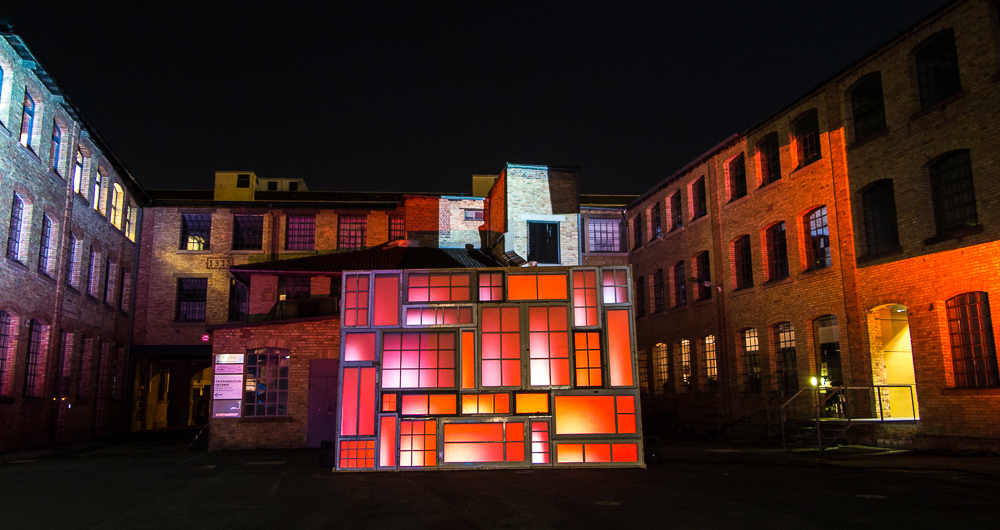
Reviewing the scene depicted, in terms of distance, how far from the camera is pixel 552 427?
12.9 m

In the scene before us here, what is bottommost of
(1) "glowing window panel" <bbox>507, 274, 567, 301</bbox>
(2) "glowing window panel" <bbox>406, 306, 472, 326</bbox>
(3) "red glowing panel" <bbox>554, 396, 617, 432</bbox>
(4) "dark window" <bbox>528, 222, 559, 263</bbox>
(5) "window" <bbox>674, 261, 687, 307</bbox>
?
(3) "red glowing panel" <bbox>554, 396, 617, 432</bbox>

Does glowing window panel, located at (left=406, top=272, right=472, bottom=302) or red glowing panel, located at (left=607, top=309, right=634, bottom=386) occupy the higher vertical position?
glowing window panel, located at (left=406, top=272, right=472, bottom=302)

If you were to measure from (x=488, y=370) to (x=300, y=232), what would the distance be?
67.9 feet

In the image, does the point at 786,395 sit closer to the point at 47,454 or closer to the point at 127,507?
the point at 127,507

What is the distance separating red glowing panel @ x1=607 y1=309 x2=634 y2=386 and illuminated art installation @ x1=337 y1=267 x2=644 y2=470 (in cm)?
2

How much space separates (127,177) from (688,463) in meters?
25.2

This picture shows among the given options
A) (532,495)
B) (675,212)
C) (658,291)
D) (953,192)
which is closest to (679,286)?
(658,291)

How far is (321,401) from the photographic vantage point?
62.3ft

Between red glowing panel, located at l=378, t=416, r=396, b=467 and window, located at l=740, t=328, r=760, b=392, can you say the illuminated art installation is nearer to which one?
red glowing panel, located at l=378, t=416, r=396, b=467

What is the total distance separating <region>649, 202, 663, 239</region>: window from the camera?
28766 millimetres

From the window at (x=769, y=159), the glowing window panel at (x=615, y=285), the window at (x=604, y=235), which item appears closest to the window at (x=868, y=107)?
the window at (x=769, y=159)

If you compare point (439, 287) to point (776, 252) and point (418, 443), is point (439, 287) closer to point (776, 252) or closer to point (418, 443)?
point (418, 443)

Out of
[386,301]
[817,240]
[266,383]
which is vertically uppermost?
[817,240]

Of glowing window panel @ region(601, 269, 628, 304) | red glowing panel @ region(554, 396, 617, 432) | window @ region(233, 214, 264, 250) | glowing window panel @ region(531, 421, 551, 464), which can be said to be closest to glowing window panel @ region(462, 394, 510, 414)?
glowing window panel @ region(531, 421, 551, 464)
